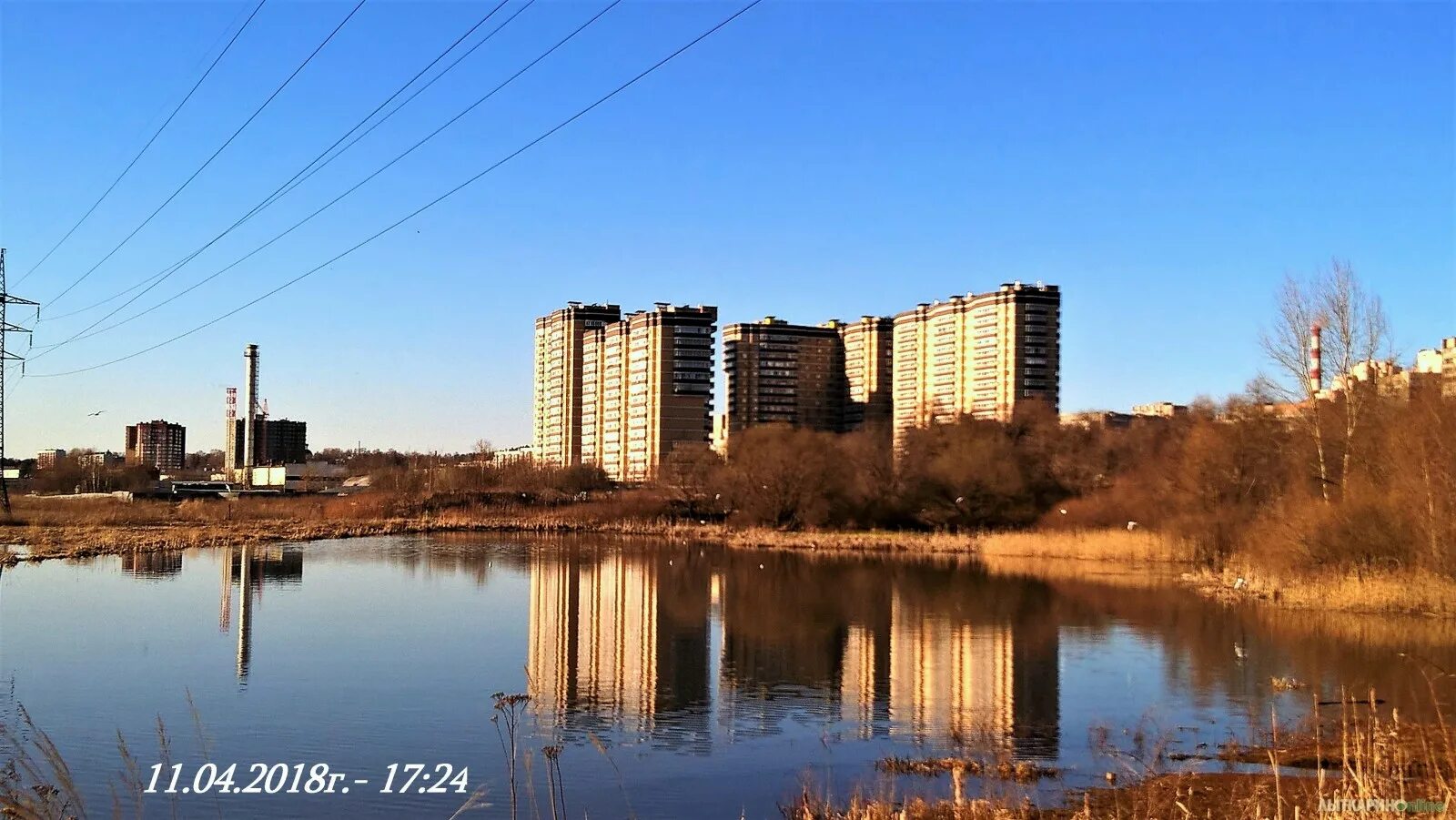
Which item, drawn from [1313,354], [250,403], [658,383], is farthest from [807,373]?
[1313,354]

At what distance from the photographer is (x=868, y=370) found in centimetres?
11431

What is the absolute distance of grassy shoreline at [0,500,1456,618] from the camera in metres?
26.6

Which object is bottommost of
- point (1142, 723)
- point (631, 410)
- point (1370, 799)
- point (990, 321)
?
point (1142, 723)

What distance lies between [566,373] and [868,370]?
3033 centimetres

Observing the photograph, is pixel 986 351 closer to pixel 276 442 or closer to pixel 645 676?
pixel 645 676

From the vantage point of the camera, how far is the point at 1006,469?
185ft

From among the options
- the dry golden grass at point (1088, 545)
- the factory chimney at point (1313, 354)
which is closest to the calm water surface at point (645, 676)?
the dry golden grass at point (1088, 545)

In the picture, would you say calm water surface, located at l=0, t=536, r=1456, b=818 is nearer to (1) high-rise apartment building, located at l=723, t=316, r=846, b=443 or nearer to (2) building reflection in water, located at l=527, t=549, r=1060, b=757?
(2) building reflection in water, located at l=527, t=549, r=1060, b=757

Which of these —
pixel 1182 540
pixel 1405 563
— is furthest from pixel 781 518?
pixel 1405 563

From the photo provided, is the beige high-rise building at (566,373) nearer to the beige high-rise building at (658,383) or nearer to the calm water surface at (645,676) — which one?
the beige high-rise building at (658,383)

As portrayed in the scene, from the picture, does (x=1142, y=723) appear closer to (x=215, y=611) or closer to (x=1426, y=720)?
(x=1426, y=720)

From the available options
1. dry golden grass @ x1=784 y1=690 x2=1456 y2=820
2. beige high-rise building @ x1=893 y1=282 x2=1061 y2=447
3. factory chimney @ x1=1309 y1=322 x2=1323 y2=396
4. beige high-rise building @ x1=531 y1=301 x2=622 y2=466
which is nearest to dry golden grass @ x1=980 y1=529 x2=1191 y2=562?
factory chimney @ x1=1309 y1=322 x2=1323 y2=396

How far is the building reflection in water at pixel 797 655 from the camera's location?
49.7ft

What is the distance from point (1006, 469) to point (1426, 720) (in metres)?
42.4
